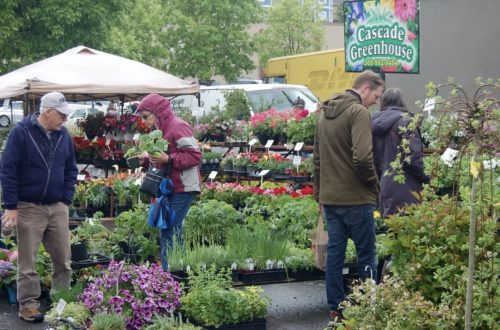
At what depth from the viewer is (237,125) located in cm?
1633

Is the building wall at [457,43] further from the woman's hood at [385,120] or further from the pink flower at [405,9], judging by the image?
the woman's hood at [385,120]

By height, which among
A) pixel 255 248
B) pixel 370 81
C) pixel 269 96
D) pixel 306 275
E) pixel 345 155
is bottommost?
pixel 306 275

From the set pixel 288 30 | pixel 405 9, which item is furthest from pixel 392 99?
pixel 288 30

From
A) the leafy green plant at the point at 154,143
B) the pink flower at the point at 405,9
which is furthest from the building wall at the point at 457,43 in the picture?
the leafy green plant at the point at 154,143

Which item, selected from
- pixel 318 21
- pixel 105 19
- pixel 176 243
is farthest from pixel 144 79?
pixel 318 21

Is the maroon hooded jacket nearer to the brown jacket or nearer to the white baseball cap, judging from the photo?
the white baseball cap

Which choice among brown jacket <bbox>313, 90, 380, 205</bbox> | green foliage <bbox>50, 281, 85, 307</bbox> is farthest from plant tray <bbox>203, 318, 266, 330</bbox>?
green foliage <bbox>50, 281, 85, 307</bbox>

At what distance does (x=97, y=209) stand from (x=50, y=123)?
528cm

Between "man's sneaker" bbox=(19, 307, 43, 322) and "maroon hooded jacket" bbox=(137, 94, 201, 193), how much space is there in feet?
5.23

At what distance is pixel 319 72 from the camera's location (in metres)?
26.1

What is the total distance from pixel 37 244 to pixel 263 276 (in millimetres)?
1962

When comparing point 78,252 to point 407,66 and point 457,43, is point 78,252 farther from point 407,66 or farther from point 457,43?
point 457,43

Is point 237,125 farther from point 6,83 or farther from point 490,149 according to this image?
point 490,149

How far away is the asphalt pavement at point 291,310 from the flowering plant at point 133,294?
3.58 ft
